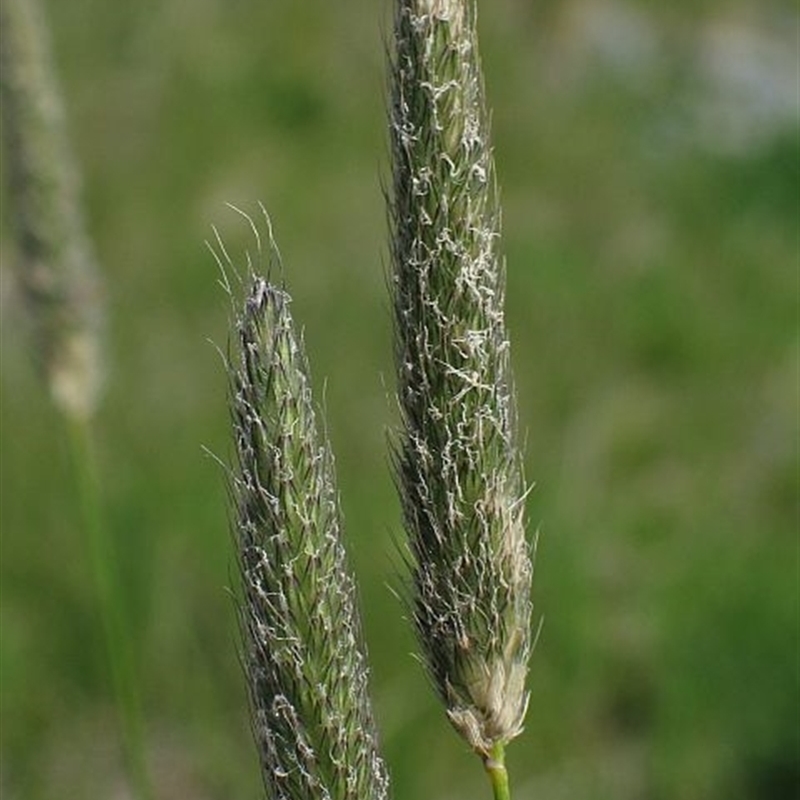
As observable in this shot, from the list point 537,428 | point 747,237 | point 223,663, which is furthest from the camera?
point 747,237

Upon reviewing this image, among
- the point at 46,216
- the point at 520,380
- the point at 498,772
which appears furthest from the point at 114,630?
the point at 520,380

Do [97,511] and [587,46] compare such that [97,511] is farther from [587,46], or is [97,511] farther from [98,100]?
[587,46]

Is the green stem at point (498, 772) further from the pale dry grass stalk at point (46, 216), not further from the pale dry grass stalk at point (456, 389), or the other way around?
the pale dry grass stalk at point (46, 216)

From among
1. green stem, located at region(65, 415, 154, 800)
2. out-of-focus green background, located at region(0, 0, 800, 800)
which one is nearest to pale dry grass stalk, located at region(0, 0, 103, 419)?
green stem, located at region(65, 415, 154, 800)

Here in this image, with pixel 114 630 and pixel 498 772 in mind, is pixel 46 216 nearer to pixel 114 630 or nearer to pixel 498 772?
pixel 114 630

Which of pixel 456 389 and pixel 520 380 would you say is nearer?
pixel 456 389

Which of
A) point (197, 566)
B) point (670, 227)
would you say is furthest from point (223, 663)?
point (670, 227)
